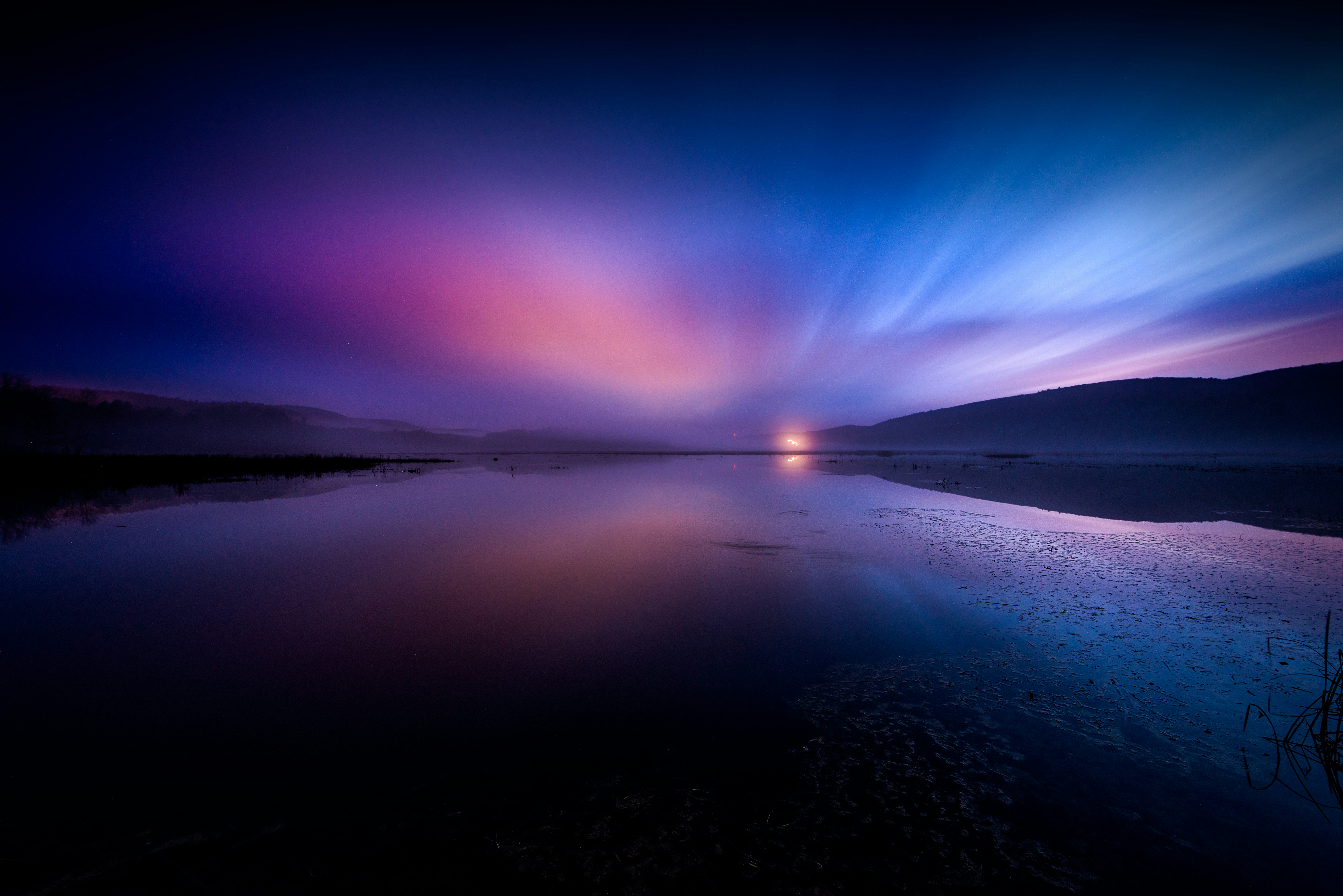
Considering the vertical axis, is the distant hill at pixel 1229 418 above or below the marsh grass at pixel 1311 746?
above

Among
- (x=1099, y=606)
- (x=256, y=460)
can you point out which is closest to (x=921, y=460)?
(x=1099, y=606)

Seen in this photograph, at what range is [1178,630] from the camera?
803 cm

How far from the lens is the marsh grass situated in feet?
14.7

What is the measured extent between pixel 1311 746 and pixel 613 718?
7826mm

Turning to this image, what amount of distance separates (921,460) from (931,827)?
299 ft

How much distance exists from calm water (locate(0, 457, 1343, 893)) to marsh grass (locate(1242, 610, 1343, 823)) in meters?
0.22

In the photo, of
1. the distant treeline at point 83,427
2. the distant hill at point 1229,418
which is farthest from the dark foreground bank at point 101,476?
the distant hill at point 1229,418

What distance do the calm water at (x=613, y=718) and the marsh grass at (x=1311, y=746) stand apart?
0.74 feet

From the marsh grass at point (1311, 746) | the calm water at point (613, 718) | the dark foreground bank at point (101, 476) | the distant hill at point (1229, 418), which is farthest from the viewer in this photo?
the distant hill at point (1229, 418)

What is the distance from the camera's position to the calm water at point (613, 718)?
367 centimetres

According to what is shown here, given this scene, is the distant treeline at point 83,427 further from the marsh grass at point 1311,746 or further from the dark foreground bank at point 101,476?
the marsh grass at point 1311,746

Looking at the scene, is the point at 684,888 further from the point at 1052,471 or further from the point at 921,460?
the point at 921,460

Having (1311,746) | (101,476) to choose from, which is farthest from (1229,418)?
(101,476)

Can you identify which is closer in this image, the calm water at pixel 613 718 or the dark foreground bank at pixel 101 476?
the calm water at pixel 613 718
